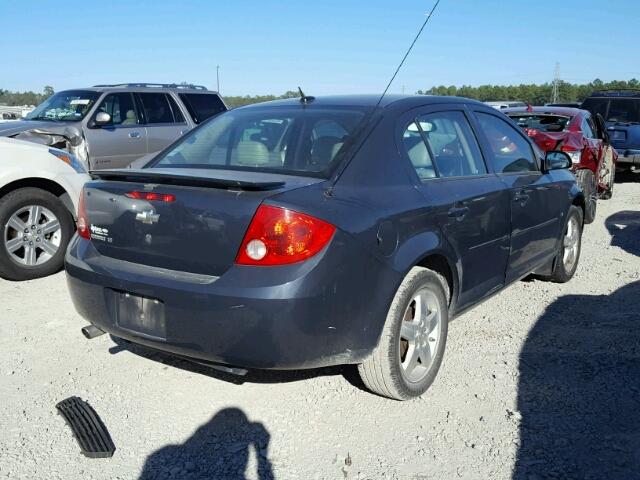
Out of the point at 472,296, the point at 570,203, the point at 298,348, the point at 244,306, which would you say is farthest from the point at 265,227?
the point at 570,203

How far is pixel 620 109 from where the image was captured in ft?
47.3

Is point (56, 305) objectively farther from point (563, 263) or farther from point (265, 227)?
point (563, 263)

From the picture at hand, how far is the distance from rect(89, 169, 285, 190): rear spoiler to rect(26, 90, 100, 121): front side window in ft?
20.9

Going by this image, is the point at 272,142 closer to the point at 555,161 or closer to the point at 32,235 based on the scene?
the point at 555,161

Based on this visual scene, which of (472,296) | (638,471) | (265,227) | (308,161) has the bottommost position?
(638,471)

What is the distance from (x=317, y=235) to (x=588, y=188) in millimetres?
7209

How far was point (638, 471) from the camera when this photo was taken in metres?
2.81

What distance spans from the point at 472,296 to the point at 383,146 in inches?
48.1

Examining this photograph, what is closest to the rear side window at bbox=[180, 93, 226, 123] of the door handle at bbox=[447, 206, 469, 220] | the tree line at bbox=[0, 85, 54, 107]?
the door handle at bbox=[447, 206, 469, 220]

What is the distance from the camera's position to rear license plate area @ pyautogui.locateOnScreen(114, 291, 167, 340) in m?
2.97

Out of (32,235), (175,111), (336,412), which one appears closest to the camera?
(336,412)

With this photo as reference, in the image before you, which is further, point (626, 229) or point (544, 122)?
point (544, 122)

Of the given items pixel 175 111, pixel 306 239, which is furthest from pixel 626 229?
pixel 306 239

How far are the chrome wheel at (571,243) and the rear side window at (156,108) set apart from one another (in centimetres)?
667
